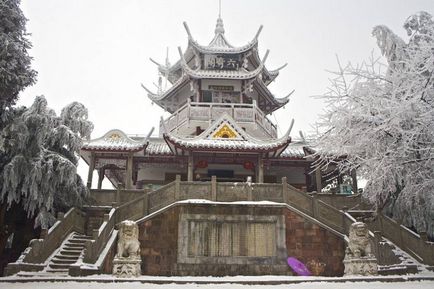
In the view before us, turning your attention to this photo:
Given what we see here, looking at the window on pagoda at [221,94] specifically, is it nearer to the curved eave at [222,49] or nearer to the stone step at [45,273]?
the curved eave at [222,49]

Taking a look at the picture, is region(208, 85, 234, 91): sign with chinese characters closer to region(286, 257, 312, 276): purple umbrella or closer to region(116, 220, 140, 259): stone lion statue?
region(286, 257, 312, 276): purple umbrella

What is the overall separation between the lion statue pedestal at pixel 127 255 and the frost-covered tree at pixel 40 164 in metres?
3.48

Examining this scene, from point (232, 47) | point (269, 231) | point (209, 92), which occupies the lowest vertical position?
point (269, 231)

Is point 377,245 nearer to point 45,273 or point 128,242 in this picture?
point 128,242

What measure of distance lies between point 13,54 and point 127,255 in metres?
5.93

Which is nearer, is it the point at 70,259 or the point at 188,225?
the point at 70,259

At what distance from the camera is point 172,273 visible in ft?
43.9

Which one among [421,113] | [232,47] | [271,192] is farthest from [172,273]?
[232,47]

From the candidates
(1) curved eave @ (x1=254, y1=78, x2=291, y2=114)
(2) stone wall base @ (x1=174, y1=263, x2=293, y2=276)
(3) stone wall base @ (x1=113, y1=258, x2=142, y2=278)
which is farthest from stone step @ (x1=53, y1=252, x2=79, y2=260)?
(1) curved eave @ (x1=254, y1=78, x2=291, y2=114)

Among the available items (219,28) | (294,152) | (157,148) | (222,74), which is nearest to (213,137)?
(157,148)

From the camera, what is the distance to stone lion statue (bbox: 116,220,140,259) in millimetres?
11094

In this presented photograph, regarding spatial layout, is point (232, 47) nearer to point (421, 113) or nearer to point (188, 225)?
point (188, 225)

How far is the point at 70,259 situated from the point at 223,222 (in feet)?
16.6

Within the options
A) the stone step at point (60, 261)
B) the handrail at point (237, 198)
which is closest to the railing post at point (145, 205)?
the handrail at point (237, 198)
